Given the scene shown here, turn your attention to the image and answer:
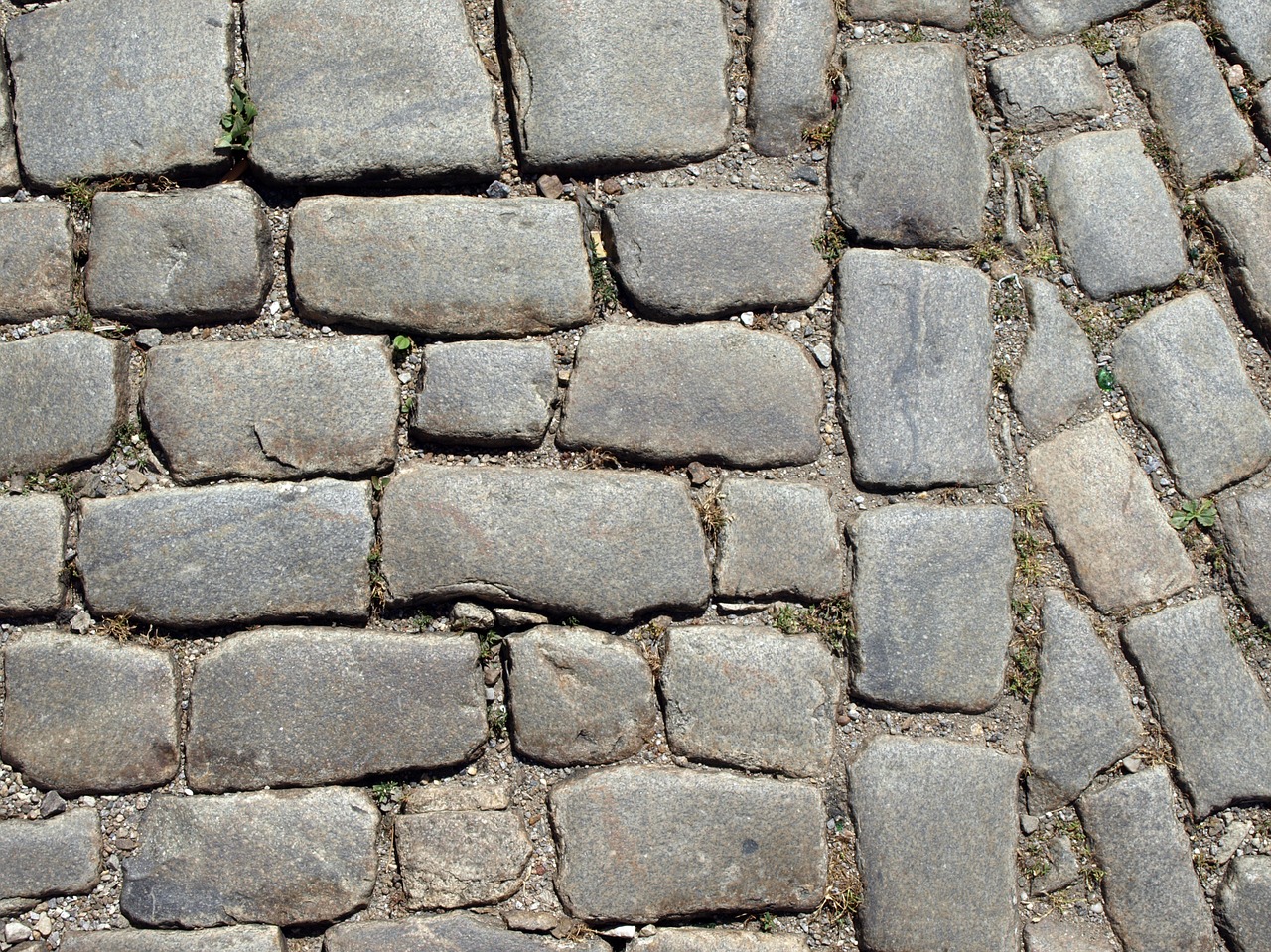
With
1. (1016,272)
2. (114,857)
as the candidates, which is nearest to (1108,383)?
(1016,272)

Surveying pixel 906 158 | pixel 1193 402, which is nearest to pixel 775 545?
pixel 906 158

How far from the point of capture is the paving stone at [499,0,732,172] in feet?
7.36

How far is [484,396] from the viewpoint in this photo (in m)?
2.16

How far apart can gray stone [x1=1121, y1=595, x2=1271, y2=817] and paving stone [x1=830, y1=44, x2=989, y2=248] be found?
97 cm

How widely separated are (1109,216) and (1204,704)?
43.6 inches

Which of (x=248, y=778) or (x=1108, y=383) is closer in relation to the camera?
(x=248, y=778)

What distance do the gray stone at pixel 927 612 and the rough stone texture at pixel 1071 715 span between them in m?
0.11

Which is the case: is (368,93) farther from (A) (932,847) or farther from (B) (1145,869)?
(B) (1145,869)

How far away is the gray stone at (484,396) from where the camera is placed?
2.15 meters

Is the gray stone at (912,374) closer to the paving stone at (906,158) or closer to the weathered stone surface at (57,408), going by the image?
the paving stone at (906,158)

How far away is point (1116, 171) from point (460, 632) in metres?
1.81

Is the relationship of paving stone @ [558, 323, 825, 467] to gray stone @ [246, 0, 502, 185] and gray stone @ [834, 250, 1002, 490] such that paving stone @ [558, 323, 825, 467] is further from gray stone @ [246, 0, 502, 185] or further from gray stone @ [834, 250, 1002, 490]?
gray stone @ [246, 0, 502, 185]

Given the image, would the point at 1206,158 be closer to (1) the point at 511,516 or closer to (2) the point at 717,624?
(2) the point at 717,624

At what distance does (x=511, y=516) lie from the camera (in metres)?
2.12
